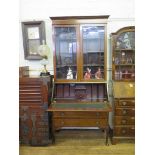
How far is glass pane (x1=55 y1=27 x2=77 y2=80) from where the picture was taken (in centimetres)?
344

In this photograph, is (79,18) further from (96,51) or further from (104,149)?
(104,149)

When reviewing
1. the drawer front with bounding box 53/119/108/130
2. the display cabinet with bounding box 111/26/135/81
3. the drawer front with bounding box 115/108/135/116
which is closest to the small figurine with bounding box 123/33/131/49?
the display cabinet with bounding box 111/26/135/81

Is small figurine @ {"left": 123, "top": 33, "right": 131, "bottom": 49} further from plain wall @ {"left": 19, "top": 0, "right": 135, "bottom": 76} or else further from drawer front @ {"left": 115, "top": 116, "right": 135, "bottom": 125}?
drawer front @ {"left": 115, "top": 116, "right": 135, "bottom": 125}

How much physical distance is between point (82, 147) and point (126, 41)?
5.92 ft

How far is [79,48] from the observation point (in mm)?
3406

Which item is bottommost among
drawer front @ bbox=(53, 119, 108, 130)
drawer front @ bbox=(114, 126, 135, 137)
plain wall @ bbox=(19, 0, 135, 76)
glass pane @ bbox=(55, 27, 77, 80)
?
drawer front @ bbox=(114, 126, 135, 137)

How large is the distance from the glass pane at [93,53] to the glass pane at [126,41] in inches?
10.8

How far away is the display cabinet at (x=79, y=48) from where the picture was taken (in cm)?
335

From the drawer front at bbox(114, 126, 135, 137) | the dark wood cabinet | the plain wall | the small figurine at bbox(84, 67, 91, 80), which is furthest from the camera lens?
the plain wall

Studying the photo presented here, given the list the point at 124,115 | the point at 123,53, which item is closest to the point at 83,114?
the point at 124,115

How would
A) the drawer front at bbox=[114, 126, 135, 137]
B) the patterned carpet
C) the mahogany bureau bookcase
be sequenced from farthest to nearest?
the mahogany bureau bookcase, the drawer front at bbox=[114, 126, 135, 137], the patterned carpet

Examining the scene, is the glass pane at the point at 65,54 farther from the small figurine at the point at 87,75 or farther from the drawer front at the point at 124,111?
the drawer front at the point at 124,111

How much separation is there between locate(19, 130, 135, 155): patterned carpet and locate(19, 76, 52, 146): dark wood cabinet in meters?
0.22

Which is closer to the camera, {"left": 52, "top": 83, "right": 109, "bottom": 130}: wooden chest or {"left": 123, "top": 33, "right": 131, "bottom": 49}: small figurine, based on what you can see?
{"left": 52, "top": 83, "right": 109, "bottom": 130}: wooden chest
